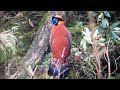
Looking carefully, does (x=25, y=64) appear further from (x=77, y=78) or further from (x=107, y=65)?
(x=107, y=65)

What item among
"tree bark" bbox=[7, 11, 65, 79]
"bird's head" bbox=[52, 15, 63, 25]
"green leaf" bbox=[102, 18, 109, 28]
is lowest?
"tree bark" bbox=[7, 11, 65, 79]

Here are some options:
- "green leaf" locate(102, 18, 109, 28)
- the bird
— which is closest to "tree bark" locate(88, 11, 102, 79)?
"green leaf" locate(102, 18, 109, 28)

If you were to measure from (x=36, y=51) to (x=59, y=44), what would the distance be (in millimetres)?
255

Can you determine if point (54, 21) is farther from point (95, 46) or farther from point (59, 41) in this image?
point (95, 46)

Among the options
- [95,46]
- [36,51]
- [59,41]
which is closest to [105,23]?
[95,46]

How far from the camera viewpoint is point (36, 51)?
285 centimetres

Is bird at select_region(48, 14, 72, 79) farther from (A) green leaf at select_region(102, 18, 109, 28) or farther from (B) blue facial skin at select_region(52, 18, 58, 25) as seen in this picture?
(A) green leaf at select_region(102, 18, 109, 28)

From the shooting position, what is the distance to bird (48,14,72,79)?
9.18 feet

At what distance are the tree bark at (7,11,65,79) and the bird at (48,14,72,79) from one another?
0.19 ft

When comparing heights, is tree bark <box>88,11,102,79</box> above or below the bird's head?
below

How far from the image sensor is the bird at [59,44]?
2.80 m
